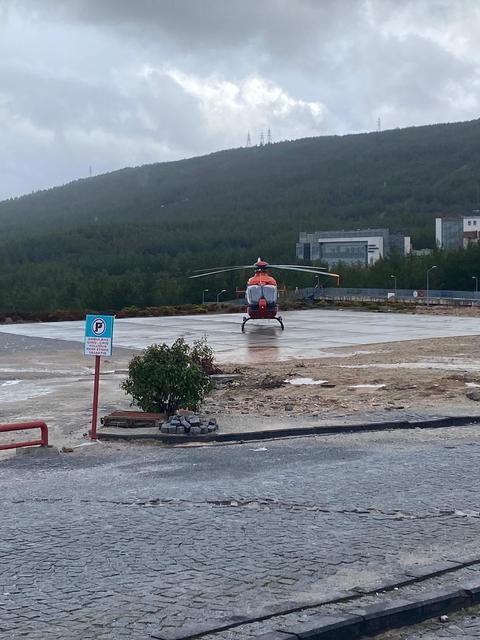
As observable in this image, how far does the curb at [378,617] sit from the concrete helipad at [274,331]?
24.6m

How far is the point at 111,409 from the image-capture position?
19578 millimetres

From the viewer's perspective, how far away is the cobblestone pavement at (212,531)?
24.0 feet

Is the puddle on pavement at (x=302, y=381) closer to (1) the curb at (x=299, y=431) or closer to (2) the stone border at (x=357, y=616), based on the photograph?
(1) the curb at (x=299, y=431)

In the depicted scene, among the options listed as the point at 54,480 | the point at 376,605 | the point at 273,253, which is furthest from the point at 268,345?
the point at 273,253

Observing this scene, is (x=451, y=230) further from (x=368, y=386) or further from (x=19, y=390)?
(x=19, y=390)

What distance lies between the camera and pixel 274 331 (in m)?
46.1

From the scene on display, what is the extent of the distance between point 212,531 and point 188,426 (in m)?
6.24

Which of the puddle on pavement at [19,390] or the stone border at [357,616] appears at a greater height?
the stone border at [357,616]

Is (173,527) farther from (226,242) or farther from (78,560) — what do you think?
(226,242)

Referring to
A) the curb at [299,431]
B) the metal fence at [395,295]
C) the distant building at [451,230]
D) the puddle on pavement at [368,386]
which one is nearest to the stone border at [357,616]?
the curb at [299,431]

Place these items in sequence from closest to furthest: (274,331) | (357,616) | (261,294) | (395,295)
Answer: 1. (357,616)
2. (274,331)
3. (261,294)
4. (395,295)

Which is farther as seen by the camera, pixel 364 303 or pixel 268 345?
pixel 364 303

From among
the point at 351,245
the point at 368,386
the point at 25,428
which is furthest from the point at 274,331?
the point at 351,245

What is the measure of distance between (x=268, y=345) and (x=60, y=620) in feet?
103
